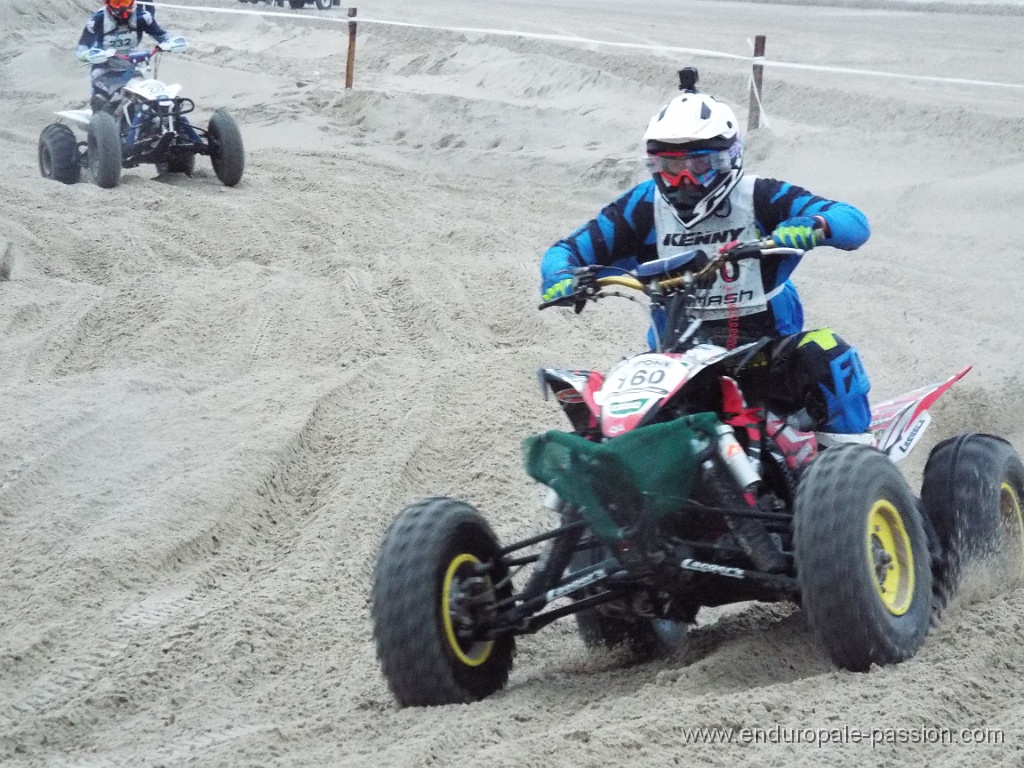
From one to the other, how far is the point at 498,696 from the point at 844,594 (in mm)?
1105

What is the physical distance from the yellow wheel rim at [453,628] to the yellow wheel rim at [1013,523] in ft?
6.15

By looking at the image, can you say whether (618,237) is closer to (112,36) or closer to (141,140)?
(141,140)

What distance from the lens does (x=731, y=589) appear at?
12.7 feet

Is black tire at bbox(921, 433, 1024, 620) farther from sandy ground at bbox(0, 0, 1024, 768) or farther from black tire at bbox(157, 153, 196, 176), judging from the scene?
black tire at bbox(157, 153, 196, 176)

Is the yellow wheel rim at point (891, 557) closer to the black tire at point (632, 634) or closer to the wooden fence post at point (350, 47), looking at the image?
the black tire at point (632, 634)

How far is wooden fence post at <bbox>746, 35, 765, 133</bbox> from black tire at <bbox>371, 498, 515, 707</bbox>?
9590 mm

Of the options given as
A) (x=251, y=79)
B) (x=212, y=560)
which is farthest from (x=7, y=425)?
(x=251, y=79)

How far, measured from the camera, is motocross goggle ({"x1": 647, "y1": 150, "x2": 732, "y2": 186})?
4.32m

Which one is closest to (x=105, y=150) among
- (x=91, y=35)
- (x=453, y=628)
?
(x=91, y=35)

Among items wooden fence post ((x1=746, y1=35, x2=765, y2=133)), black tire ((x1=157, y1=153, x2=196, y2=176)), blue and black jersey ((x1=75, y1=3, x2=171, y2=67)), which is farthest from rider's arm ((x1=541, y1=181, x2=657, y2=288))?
blue and black jersey ((x1=75, y1=3, x2=171, y2=67))

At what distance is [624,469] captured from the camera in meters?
3.57

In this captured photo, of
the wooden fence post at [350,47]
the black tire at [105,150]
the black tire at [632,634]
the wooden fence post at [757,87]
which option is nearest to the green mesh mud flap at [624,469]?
the black tire at [632,634]

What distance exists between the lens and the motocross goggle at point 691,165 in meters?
4.32

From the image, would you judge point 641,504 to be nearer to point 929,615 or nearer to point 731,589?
point 731,589
